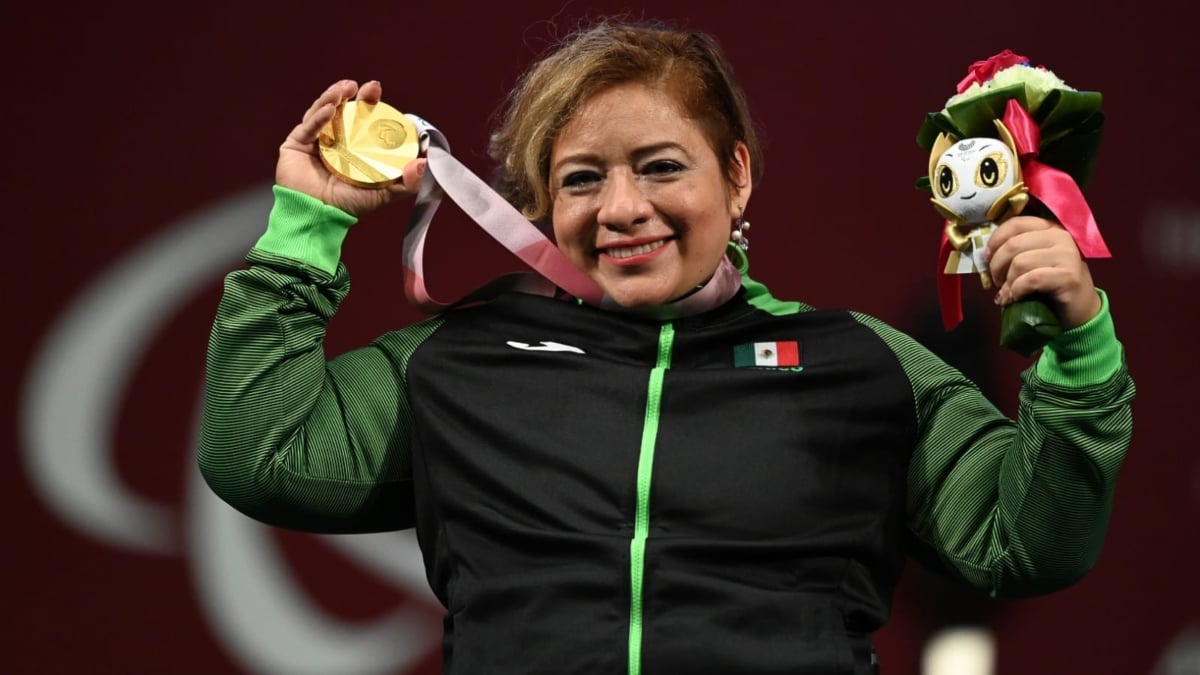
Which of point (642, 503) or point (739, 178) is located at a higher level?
point (739, 178)

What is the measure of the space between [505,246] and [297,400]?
0.24 metres

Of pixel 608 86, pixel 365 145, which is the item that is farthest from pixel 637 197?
pixel 365 145

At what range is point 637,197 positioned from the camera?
1.41 m

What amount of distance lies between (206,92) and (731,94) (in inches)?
29.0

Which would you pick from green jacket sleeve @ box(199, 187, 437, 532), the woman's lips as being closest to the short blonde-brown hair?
the woman's lips

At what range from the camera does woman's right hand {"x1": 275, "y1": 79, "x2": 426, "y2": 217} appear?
54.4 inches

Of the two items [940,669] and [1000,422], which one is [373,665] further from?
[1000,422]

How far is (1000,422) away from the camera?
54.7 inches

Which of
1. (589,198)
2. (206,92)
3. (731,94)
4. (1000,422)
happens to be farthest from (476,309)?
(206,92)

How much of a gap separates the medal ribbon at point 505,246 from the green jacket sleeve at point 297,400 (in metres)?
0.11

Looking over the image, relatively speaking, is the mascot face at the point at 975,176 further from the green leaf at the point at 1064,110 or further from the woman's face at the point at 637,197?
the woman's face at the point at 637,197

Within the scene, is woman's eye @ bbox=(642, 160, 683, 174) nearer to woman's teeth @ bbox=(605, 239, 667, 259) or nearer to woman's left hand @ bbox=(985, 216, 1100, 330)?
woman's teeth @ bbox=(605, 239, 667, 259)

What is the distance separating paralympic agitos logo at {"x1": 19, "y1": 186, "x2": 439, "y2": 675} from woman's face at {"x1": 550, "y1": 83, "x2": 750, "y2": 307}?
0.62 metres

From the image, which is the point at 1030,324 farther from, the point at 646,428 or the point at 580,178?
the point at 580,178
